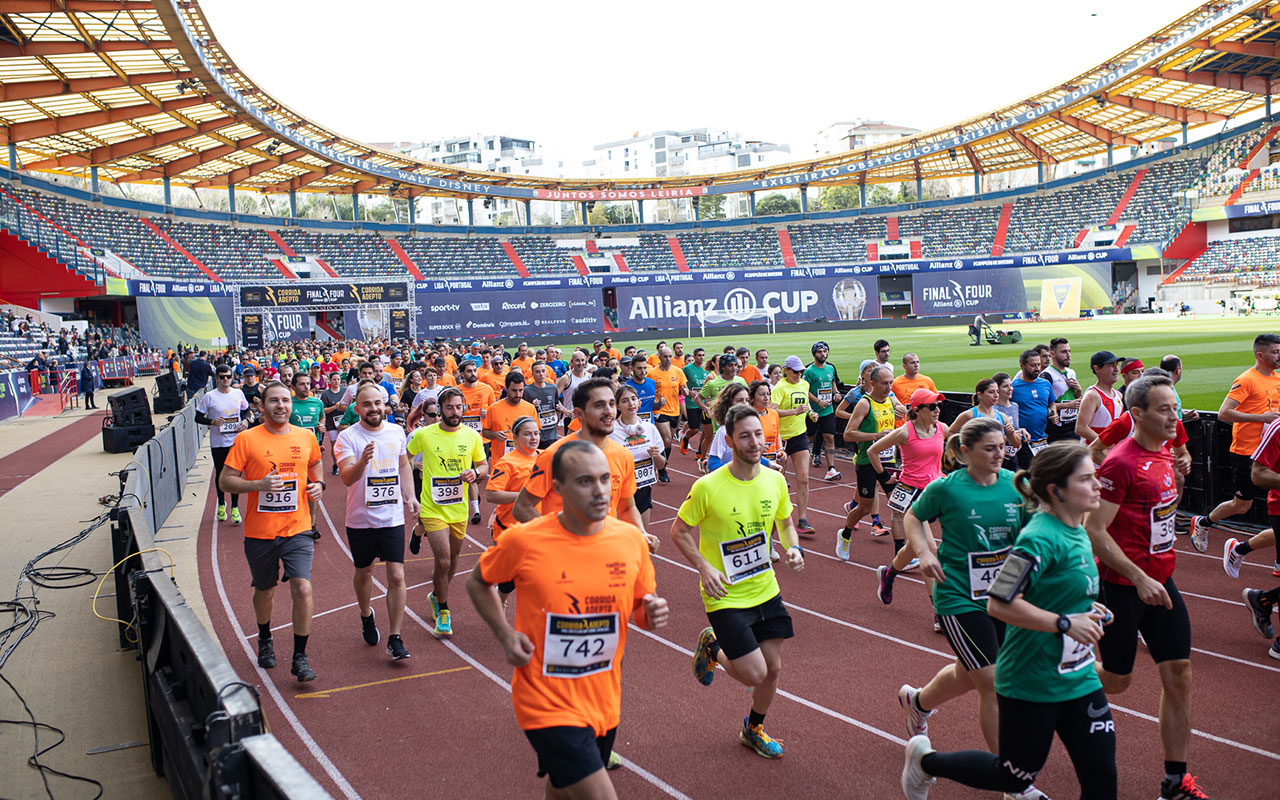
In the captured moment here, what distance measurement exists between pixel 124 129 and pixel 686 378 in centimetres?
3816

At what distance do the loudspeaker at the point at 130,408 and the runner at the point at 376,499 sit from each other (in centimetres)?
1491

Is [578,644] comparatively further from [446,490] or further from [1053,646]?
[446,490]

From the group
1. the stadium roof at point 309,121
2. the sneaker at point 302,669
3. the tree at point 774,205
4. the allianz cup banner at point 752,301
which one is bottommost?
the sneaker at point 302,669

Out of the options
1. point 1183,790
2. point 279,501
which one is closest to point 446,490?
point 279,501

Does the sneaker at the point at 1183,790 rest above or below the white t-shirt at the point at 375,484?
below

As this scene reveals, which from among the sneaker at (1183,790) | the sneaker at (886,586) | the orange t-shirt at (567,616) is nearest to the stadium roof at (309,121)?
the sneaker at (886,586)

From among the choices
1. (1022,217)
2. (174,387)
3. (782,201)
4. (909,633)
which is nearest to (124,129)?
(174,387)

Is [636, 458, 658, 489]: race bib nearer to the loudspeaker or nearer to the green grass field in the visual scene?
the green grass field

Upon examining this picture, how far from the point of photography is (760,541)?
507 centimetres

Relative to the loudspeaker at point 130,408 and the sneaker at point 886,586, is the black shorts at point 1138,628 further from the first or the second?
the loudspeaker at point 130,408

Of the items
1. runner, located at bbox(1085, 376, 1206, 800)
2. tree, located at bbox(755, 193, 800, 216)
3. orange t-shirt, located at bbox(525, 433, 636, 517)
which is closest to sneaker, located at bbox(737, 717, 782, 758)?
orange t-shirt, located at bbox(525, 433, 636, 517)

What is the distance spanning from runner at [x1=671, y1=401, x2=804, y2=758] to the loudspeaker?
18.0 m

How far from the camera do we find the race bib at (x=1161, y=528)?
4625 millimetres

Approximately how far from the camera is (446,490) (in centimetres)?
755
